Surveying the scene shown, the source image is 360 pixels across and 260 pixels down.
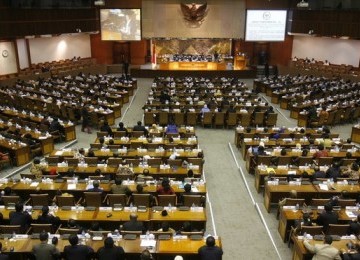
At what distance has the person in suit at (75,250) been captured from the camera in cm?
749

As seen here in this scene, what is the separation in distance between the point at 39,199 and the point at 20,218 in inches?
54.7

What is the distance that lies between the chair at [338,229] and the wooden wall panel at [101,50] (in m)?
27.3

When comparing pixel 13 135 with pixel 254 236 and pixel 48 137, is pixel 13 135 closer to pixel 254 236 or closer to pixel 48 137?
pixel 48 137

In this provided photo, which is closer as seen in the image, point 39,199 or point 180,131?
point 39,199

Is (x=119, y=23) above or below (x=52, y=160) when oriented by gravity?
above

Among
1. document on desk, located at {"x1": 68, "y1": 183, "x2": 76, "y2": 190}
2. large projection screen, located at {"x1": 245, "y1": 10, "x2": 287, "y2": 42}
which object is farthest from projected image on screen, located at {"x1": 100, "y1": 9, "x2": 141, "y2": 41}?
document on desk, located at {"x1": 68, "y1": 183, "x2": 76, "y2": 190}

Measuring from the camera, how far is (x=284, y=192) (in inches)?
423

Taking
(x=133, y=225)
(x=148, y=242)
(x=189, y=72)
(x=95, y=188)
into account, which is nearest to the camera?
(x=148, y=242)

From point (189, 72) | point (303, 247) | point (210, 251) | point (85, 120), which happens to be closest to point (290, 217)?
point (303, 247)

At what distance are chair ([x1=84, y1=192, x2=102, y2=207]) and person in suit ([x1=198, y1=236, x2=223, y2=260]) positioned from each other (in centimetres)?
371

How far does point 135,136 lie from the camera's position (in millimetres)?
15250

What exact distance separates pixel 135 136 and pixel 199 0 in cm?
1895

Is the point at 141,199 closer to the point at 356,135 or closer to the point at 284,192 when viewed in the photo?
the point at 284,192

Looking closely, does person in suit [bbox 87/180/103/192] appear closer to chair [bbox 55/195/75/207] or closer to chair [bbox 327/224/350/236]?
chair [bbox 55/195/75/207]
